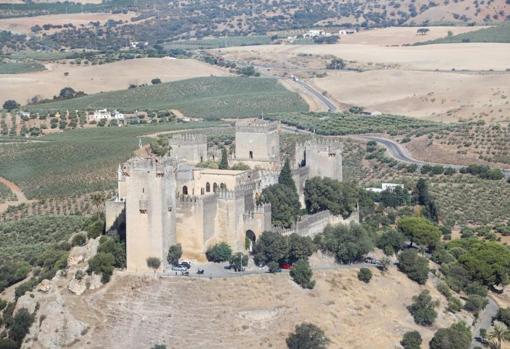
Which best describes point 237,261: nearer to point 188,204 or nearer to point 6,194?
point 188,204

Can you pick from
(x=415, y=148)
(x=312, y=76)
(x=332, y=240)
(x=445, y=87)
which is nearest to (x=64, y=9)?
(x=312, y=76)

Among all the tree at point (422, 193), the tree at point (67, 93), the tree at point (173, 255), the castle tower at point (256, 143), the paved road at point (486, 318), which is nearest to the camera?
the tree at point (173, 255)

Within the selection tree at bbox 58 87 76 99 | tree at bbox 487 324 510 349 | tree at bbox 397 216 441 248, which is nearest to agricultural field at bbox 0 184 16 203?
tree at bbox 397 216 441 248

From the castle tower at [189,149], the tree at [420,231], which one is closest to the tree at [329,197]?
the tree at [420,231]

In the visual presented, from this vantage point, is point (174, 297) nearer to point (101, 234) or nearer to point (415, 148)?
point (101, 234)

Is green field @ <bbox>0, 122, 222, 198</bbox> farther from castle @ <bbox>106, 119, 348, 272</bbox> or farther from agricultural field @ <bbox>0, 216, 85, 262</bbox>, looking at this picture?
castle @ <bbox>106, 119, 348, 272</bbox>

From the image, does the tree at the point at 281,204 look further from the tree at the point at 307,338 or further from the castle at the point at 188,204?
the tree at the point at 307,338

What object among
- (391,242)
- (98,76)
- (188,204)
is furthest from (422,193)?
(98,76)
